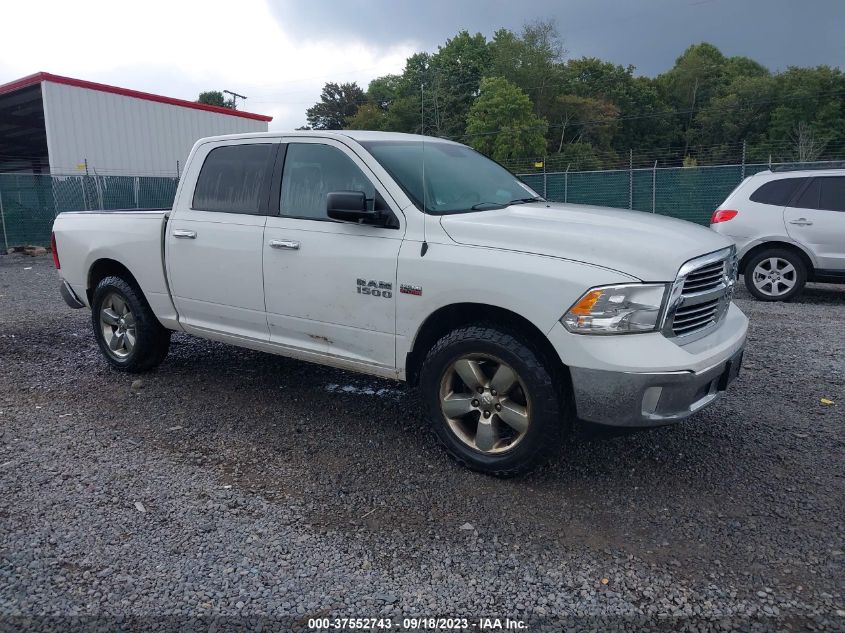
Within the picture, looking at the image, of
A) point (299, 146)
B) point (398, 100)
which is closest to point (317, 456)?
point (299, 146)

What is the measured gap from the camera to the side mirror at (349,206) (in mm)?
3828

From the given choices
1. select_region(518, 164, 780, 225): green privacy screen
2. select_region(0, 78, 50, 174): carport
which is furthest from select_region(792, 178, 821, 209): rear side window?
select_region(0, 78, 50, 174): carport

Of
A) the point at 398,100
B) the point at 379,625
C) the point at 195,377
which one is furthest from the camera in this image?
the point at 398,100

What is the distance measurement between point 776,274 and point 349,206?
7.33 meters

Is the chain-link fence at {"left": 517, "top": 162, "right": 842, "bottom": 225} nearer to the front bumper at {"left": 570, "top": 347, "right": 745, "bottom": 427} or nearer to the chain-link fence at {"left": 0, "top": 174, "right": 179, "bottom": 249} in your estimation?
the chain-link fence at {"left": 0, "top": 174, "right": 179, "bottom": 249}

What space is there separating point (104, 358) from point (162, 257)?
1.70m

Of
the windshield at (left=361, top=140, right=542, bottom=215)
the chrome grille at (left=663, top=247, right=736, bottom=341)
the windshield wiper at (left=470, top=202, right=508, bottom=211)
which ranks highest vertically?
the windshield at (left=361, top=140, right=542, bottom=215)

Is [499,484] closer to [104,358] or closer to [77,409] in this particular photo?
[77,409]

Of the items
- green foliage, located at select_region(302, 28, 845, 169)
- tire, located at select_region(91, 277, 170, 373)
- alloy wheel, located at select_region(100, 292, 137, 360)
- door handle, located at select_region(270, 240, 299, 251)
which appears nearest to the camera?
door handle, located at select_region(270, 240, 299, 251)

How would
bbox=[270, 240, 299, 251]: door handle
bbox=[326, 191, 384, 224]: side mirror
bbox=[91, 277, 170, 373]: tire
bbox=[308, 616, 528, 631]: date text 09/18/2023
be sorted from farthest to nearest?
bbox=[91, 277, 170, 373]: tire
bbox=[270, 240, 299, 251]: door handle
bbox=[326, 191, 384, 224]: side mirror
bbox=[308, 616, 528, 631]: date text 09/18/2023

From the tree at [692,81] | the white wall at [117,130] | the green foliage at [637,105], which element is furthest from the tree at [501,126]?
the tree at [692,81]

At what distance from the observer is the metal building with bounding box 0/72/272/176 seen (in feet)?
69.5

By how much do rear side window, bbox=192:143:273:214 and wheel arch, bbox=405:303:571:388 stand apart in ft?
5.32

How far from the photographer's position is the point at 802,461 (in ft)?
12.8
